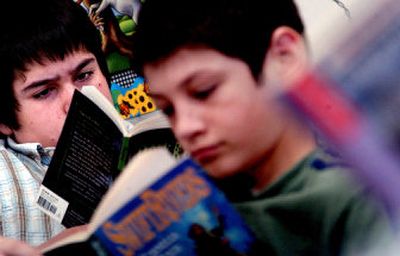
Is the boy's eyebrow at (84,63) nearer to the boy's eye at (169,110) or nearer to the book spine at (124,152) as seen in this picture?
the book spine at (124,152)

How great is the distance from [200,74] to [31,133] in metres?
0.57

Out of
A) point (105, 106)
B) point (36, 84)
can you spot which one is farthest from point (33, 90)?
point (105, 106)

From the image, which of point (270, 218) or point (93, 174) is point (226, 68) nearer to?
point (270, 218)

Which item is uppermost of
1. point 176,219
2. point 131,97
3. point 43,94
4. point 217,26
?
point 217,26

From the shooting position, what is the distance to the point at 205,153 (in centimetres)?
42

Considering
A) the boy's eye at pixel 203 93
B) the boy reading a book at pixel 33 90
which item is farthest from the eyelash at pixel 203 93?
the boy reading a book at pixel 33 90

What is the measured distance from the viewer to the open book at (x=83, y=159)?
65 cm

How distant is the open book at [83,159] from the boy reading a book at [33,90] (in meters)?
0.19

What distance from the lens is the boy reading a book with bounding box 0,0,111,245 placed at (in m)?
0.83

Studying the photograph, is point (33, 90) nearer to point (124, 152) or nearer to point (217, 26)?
point (124, 152)

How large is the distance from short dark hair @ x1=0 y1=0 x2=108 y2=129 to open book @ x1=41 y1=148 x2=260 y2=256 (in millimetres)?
528

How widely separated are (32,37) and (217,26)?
1.83 ft

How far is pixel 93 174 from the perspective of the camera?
26.1 inches

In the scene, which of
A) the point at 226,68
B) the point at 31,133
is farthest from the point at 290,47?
the point at 31,133
